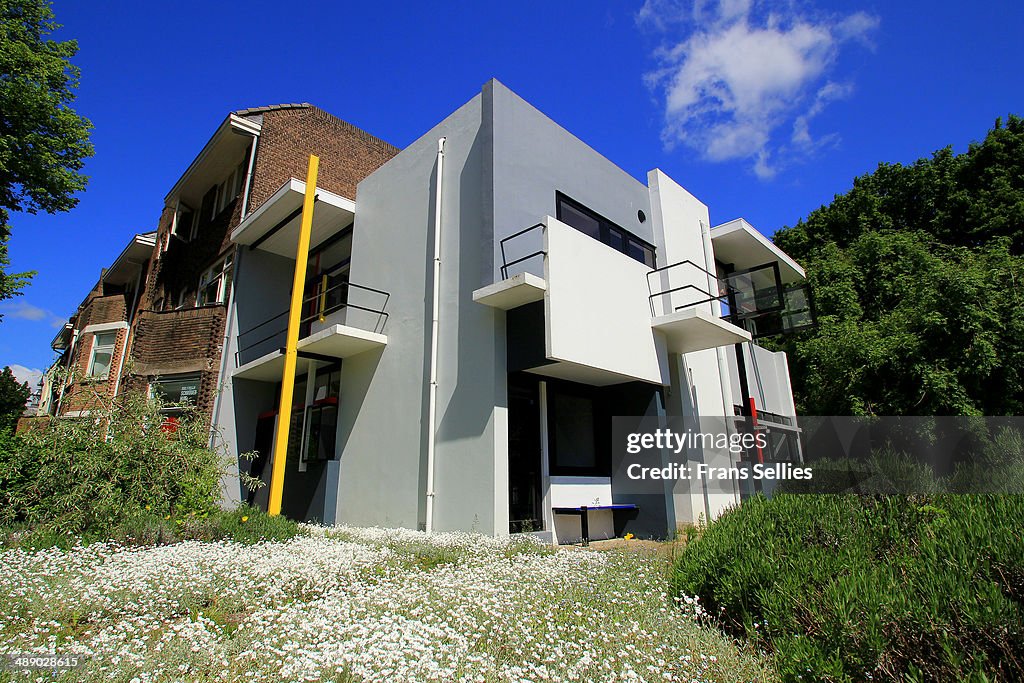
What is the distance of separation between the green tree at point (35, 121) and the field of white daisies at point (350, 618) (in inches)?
451

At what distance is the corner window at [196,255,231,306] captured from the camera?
607 inches

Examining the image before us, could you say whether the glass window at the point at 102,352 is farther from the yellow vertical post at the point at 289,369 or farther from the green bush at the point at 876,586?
the green bush at the point at 876,586

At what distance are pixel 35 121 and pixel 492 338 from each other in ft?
42.6

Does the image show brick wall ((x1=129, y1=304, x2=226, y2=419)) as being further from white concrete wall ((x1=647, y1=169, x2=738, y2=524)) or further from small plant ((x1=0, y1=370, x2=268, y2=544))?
white concrete wall ((x1=647, y1=169, x2=738, y2=524))

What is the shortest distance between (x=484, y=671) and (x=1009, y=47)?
76.2 ft

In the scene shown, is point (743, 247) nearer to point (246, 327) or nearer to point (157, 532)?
point (246, 327)

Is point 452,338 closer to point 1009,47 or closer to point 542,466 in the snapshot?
point 542,466

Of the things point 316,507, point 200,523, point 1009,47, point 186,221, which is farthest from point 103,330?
point 1009,47

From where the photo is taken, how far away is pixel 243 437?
14.2 metres

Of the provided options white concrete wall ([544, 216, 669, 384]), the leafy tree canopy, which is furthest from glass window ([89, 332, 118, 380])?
the leafy tree canopy

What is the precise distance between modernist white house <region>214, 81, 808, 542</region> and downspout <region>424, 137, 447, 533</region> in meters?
0.04
